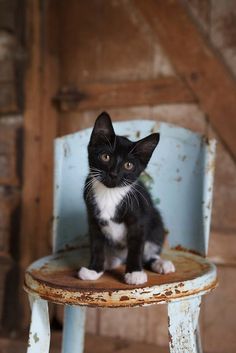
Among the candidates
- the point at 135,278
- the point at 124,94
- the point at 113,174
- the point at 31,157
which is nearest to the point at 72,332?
the point at 135,278

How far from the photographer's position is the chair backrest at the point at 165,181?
1039 millimetres

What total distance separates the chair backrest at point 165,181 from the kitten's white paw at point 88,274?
27 centimetres

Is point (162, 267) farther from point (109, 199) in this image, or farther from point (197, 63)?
point (197, 63)

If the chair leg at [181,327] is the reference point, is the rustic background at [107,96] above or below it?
above

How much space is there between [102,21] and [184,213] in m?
0.86

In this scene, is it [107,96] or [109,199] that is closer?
[109,199]

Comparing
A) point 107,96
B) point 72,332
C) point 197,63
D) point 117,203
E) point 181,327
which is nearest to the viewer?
point 181,327

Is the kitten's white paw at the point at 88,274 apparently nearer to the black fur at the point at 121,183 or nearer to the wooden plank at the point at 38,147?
the black fur at the point at 121,183

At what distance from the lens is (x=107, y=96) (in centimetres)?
148

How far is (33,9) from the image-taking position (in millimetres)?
1511

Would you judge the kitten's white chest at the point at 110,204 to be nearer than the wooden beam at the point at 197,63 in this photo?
Yes

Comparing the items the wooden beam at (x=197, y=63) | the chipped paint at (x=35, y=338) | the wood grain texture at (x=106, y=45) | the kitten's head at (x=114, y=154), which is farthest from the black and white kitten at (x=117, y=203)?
the wood grain texture at (x=106, y=45)

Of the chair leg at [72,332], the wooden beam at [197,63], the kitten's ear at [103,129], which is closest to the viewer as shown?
the kitten's ear at [103,129]

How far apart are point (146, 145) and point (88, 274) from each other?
0.95 ft
